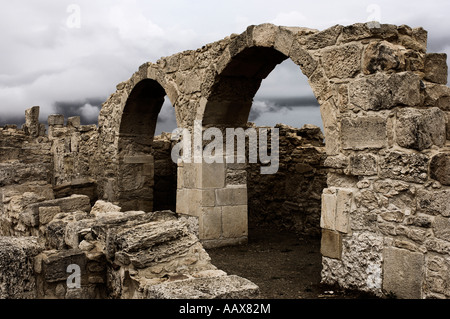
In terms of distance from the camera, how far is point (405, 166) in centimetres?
375

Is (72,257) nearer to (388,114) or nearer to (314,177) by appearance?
(388,114)

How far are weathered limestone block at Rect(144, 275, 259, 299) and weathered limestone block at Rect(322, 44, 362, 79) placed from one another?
255 cm

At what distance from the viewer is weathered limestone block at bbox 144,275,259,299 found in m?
2.22

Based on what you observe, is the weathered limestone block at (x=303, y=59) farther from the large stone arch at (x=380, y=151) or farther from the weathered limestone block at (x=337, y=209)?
the weathered limestone block at (x=337, y=209)

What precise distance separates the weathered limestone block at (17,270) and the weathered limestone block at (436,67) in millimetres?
3589

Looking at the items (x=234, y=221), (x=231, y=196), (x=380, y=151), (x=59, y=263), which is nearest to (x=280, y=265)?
(x=234, y=221)

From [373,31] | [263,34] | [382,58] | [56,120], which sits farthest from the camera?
[56,120]

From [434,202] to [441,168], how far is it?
28 centimetres

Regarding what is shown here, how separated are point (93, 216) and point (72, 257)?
1.37 meters

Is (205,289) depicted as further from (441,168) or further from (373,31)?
(373,31)

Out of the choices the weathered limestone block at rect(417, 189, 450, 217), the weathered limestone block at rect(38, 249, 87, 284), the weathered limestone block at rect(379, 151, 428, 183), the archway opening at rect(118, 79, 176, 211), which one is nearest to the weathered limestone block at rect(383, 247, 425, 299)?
the weathered limestone block at rect(417, 189, 450, 217)

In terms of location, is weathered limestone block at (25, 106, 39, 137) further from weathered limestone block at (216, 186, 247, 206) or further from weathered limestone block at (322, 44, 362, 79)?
weathered limestone block at (322, 44, 362, 79)

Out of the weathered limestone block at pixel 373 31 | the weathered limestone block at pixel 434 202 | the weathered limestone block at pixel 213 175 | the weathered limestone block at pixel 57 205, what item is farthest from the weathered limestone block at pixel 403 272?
the weathered limestone block at pixel 57 205

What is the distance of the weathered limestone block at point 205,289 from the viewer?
222 cm
